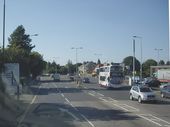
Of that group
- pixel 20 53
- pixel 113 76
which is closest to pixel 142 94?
pixel 113 76

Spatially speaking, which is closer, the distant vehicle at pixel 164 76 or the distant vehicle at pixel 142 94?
the distant vehicle at pixel 142 94

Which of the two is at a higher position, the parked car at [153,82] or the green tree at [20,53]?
the green tree at [20,53]

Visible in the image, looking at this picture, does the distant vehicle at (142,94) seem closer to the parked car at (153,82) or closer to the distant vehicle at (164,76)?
the parked car at (153,82)

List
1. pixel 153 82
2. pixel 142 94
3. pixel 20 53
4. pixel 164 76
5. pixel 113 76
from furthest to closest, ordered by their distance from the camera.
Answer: pixel 164 76, pixel 153 82, pixel 20 53, pixel 113 76, pixel 142 94

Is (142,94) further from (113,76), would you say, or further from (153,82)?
(153,82)

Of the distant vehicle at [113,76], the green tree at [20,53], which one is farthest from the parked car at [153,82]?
the green tree at [20,53]

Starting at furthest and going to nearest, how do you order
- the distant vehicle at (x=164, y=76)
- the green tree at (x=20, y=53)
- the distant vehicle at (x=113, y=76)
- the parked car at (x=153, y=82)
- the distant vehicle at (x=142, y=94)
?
the distant vehicle at (x=164, y=76), the parked car at (x=153, y=82), the green tree at (x=20, y=53), the distant vehicle at (x=113, y=76), the distant vehicle at (x=142, y=94)

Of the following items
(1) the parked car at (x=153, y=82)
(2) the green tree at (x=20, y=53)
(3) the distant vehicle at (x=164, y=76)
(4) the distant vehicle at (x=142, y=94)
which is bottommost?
(4) the distant vehicle at (x=142, y=94)

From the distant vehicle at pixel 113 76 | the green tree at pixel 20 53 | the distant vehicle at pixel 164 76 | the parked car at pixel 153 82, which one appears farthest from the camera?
the distant vehicle at pixel 164 76

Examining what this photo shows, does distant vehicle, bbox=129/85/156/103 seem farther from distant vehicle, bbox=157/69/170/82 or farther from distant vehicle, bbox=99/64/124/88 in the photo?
distant vehicle, bbox=157/69/170/82

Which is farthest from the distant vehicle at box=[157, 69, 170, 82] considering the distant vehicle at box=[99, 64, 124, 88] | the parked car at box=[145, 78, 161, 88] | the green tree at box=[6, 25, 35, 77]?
the green tree at box=[6, 25, 35, 77]

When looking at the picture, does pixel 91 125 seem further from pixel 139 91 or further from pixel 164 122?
pixel 139 91

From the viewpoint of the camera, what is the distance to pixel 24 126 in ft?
72.5

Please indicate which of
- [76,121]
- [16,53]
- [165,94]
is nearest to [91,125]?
[76,121]
